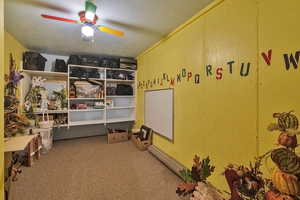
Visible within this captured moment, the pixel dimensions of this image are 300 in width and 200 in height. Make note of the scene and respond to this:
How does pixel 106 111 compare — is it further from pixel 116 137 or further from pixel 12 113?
pixel 12 113

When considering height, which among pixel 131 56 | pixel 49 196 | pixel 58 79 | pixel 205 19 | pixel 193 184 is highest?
pixel 131 56

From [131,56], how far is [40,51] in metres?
2.24

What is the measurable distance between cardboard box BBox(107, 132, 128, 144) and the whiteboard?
74 centimetres

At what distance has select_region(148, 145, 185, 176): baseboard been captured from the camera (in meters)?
2.10

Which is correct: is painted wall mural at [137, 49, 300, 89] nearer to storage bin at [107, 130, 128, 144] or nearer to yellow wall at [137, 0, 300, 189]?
yellow wall at [137, 0, 300, 189]

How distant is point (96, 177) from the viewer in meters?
2.03

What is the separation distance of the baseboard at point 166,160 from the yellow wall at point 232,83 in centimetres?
10

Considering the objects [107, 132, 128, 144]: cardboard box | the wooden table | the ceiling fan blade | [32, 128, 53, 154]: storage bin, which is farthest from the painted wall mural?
[32, 128, 53, 154]: storage bin

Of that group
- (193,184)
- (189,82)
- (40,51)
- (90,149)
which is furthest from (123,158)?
(40,51)

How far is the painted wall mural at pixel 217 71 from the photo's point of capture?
1.01 metres

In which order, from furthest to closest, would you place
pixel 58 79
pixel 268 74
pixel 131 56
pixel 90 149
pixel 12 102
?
pixel 131 56, pixel 58 79, pixel 90 149, pixel 12 102, pixel 268 74

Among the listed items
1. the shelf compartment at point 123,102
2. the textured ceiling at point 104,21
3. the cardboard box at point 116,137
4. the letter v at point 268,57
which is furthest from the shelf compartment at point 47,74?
the letter v at point 268,57

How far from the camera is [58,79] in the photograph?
11.8 ft

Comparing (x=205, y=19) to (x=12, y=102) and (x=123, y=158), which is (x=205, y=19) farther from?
(x=12, y=102)
